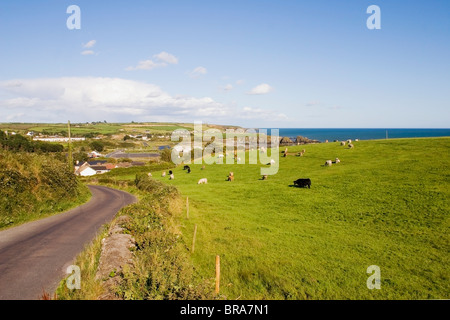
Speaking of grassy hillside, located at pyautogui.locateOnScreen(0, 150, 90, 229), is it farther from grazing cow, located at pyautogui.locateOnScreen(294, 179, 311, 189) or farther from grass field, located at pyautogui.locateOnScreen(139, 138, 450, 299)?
grazing cow, located at pyautogui.locateOnScreen(294, 179, 311, 189)

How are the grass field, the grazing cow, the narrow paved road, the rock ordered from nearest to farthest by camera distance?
the rock
the narrow paved road
the grass field
the grazing cow

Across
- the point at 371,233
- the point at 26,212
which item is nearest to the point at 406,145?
the point at 371,233

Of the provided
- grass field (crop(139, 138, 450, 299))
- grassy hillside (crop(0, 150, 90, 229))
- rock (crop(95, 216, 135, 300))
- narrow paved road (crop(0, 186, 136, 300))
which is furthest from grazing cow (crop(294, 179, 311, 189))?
grassy hillside (crop(0, 150, 90, 229))

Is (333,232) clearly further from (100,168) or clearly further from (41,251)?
(100,168)

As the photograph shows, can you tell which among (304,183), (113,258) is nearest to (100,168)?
(304,183)

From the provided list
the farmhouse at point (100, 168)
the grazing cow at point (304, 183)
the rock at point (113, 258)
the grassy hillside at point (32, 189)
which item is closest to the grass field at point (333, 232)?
the grazing cow at point (304, 183)

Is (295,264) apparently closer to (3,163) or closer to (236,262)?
(236,262)
